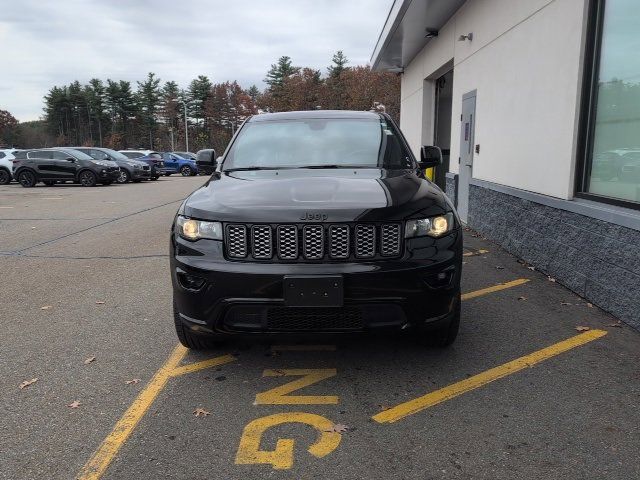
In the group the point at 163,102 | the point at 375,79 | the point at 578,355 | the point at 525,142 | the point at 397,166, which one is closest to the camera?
the point at 578,355

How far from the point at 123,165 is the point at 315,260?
24982mm

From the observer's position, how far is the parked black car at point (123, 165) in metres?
25.2

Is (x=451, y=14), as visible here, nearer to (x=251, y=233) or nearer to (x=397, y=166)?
(x=397, y=166)

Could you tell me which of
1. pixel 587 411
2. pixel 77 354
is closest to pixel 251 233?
pixel 77 354

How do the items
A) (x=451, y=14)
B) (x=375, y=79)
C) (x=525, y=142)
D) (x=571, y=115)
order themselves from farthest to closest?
(x=375, y=79) → (x=451, y=14) → (x=525, y=142) → (x=571, y=115)

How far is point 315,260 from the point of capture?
126 inches

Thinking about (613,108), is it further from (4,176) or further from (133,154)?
(133,154)

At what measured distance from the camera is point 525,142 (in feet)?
23.6

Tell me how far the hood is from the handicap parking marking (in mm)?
1127

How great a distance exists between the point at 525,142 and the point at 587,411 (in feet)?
15.9

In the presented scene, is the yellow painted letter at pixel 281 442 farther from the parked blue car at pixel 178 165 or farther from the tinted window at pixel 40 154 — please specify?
the parked blue car at pixel 178 165

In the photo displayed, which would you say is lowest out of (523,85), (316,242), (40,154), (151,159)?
(151,159)

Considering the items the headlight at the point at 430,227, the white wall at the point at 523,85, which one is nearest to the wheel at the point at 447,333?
the headlight at the point at 430,227

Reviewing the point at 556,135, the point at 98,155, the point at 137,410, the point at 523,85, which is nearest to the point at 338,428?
the point at 137,410
